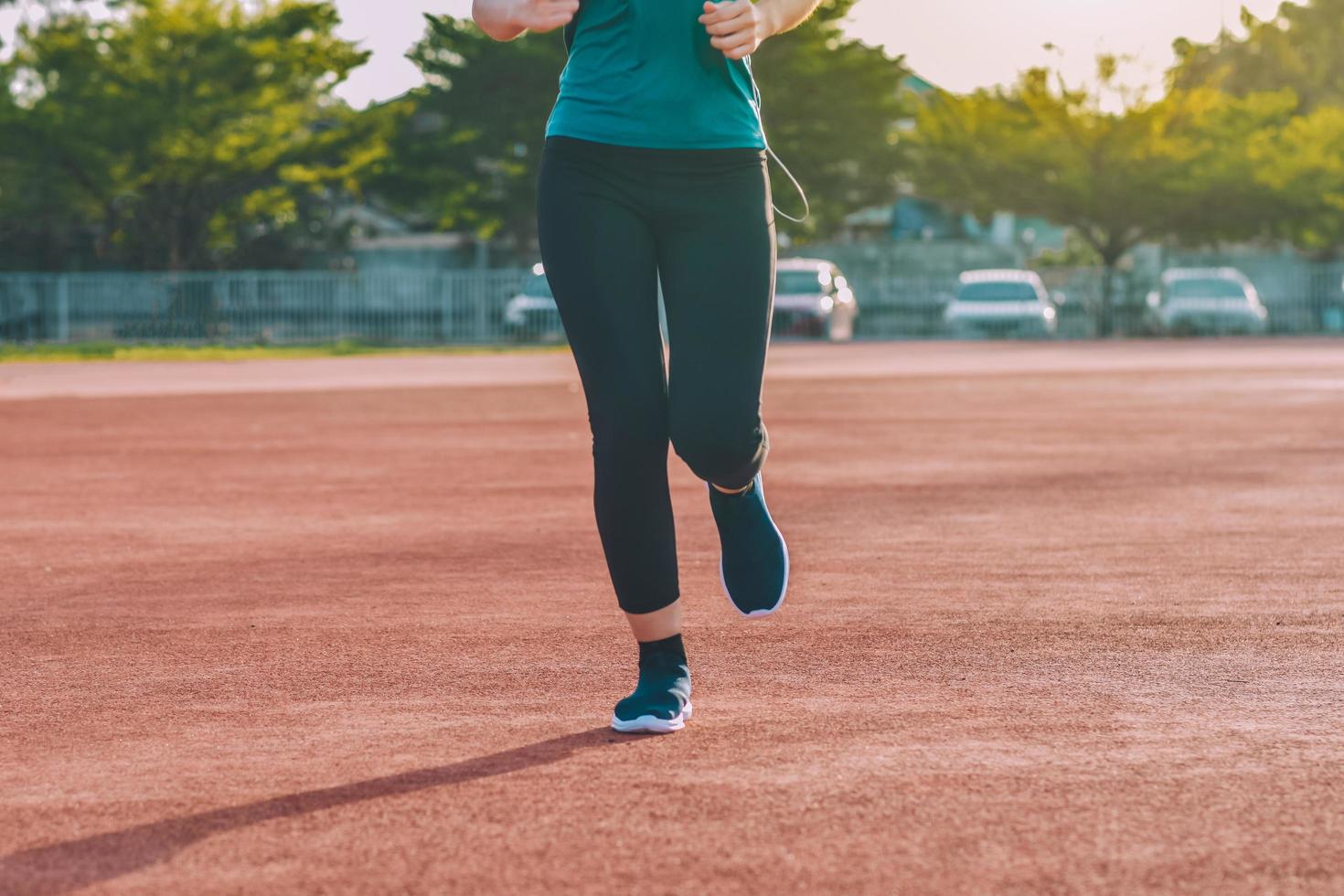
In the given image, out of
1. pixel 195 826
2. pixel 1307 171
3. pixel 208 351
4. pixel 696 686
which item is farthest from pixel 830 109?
pixel 195 826

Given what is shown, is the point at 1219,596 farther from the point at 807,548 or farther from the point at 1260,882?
the point at 1260,882

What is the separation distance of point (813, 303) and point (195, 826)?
109 ft

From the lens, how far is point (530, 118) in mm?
45531

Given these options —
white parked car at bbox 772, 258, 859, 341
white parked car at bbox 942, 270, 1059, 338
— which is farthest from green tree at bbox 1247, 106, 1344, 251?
white parked car at bbox 772, 258, 859, 341

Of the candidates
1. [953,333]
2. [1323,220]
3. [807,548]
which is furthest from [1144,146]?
[807,548]

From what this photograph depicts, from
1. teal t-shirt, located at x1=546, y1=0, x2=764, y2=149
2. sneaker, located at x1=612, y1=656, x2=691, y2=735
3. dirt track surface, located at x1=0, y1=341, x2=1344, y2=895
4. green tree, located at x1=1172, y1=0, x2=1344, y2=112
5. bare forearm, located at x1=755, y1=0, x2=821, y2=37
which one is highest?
green tree, located at x1=1172, y1=0, x2=1344, y2=112

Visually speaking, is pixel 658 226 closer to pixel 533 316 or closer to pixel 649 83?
pixel 649 83

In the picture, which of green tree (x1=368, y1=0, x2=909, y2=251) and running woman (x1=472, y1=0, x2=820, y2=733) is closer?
running woman (x1=472, y1=0, x2=820, y2=733)

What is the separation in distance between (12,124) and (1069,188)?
22.9 m

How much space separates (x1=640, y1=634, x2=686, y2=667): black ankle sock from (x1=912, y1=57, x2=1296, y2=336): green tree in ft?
140

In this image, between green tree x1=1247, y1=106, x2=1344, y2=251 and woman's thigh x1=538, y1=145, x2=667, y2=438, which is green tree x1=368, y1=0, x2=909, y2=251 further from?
woman's thigh x1=538, y1=145, x2=667, y2=438

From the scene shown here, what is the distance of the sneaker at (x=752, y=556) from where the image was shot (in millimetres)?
4504

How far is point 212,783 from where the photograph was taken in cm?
385

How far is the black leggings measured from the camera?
4129mm
